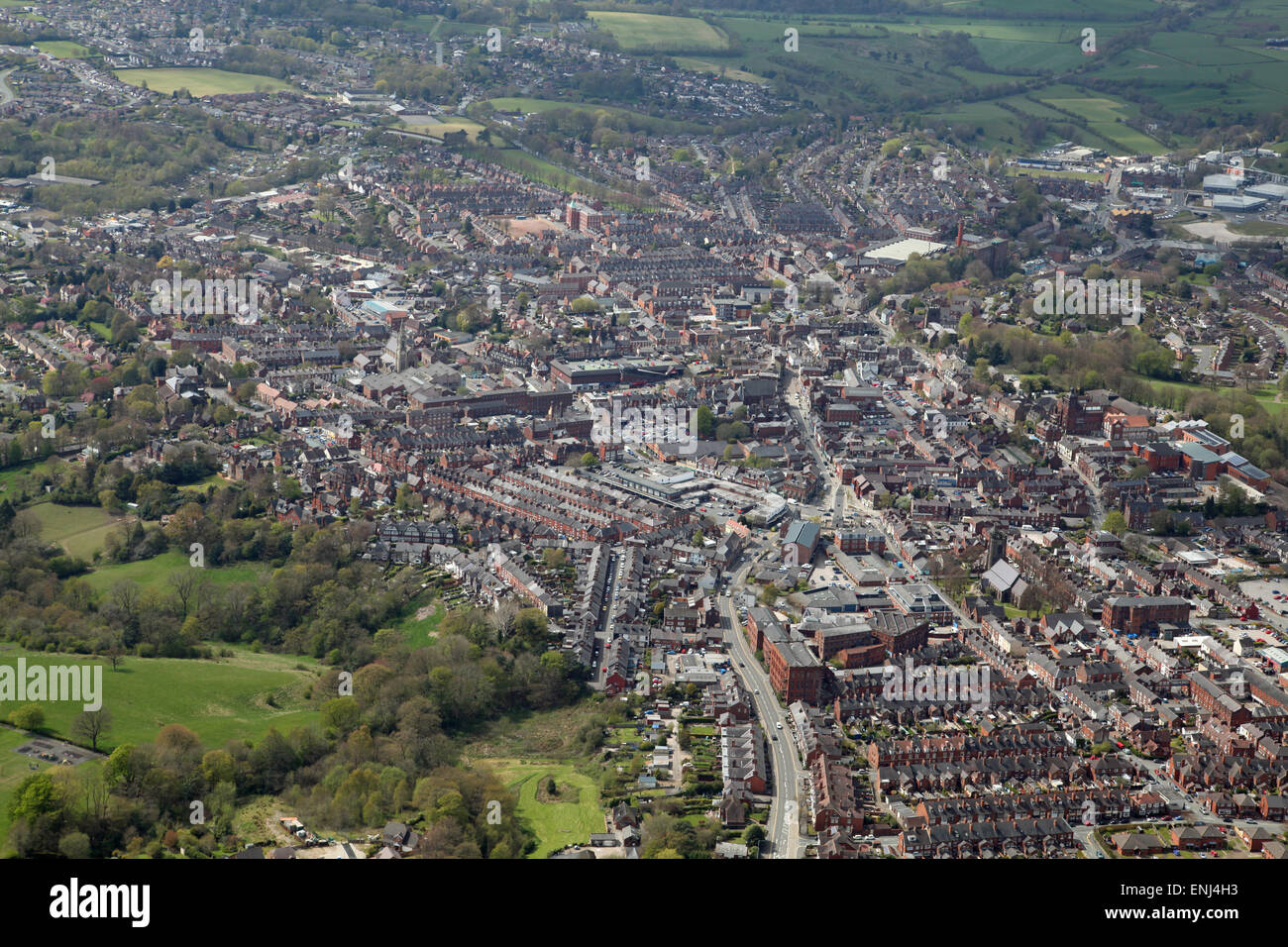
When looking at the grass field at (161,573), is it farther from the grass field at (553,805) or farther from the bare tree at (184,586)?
the grass field at (553,805)

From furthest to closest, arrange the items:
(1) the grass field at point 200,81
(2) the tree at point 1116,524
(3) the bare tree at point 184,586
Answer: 1. (1) the grass field at point 200,81
2. (2) the tree at point 1116,524
3. (3) the bare tree at point 184,586

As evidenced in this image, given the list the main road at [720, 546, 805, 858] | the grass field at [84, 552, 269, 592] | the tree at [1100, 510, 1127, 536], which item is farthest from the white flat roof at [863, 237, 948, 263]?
the grass field at [84, 552, 269, 592]

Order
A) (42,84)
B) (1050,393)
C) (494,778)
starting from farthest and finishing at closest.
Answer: (42,84) < (1050,393) < (494,778)

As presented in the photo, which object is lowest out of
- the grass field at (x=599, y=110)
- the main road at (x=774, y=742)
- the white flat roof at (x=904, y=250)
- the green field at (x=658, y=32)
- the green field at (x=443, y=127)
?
the main road at (x=774, y=742)

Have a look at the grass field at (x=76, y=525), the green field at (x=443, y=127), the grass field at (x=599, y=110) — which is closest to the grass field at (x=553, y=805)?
the grass field at (x=76, y=525)

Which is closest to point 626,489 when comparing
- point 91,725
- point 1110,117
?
point 91,725

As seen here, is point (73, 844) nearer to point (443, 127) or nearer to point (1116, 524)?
point (1116, 524)
